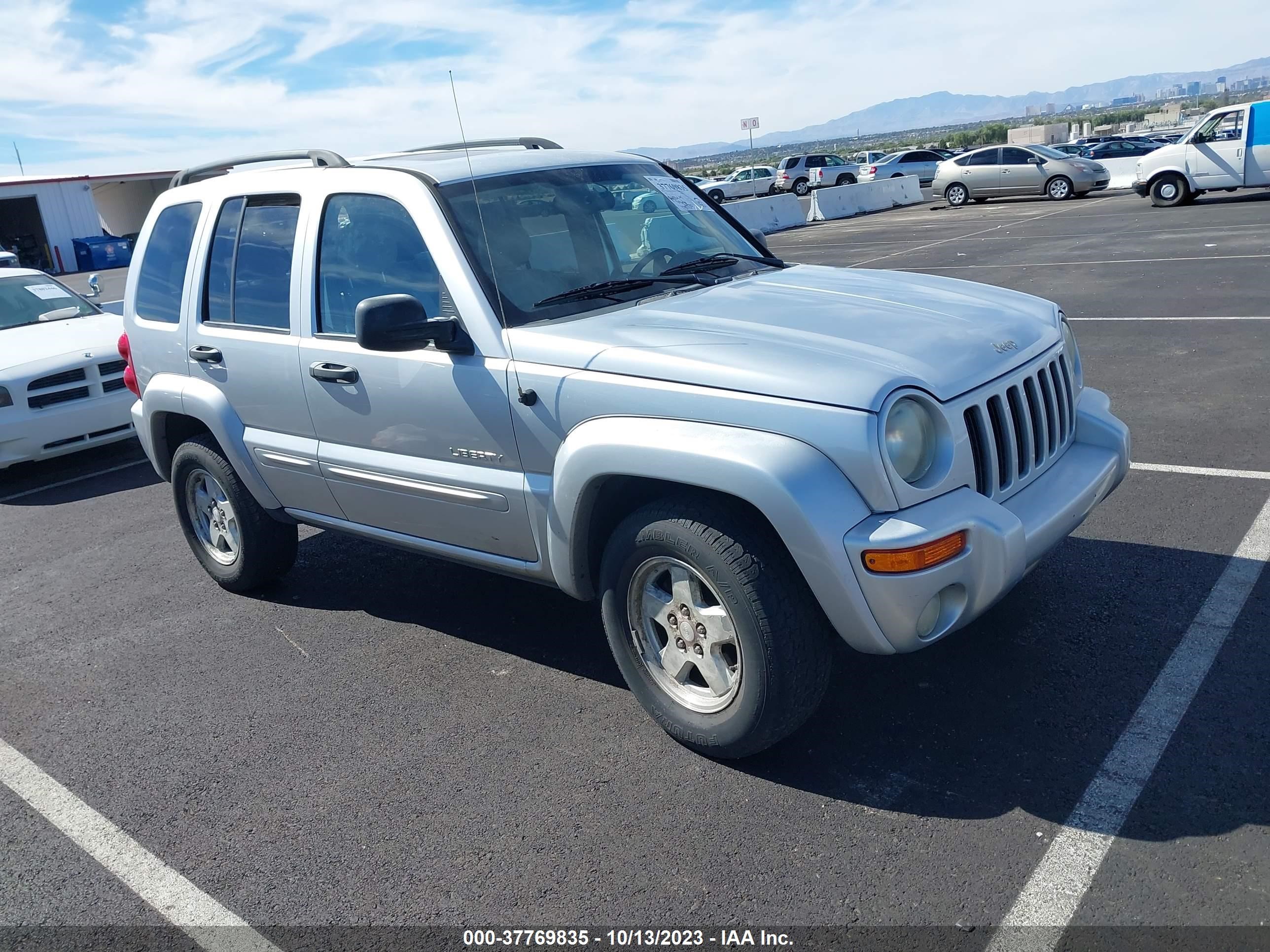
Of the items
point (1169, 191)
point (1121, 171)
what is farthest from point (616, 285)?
point (1121, 171)

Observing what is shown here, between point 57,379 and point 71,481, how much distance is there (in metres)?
0.79

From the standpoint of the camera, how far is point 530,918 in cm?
303

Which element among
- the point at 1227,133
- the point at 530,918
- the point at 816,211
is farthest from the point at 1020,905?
the point at 816,211

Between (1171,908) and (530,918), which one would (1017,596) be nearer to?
(1171,908)

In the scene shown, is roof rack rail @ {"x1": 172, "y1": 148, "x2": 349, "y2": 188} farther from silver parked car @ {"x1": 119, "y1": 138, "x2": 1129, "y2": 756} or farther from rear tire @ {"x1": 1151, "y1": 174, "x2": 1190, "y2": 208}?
rear tire @ {"x1": 1151, "y1": 174, "x2": 1190, "y2": 208}

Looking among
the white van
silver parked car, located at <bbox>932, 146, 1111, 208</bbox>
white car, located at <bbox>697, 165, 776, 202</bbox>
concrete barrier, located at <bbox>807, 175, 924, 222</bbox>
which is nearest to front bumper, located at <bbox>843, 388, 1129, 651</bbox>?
the white van

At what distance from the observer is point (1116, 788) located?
3.29m

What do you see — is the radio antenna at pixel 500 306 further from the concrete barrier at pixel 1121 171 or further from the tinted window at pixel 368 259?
the concrete barrier at pixel 1121 171

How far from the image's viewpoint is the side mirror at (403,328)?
3.72m

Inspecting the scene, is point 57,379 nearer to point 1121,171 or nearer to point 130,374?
point 130,374

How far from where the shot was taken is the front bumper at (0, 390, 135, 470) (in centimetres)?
820

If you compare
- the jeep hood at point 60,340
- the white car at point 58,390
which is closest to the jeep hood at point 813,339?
the white car at point 58,390

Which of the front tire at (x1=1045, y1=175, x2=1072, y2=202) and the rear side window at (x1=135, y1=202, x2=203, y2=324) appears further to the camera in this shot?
the front tire at (x1=1045, y1=175, x2=1072, y2=202)

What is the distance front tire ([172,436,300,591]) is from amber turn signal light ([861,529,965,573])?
3.31 metres
